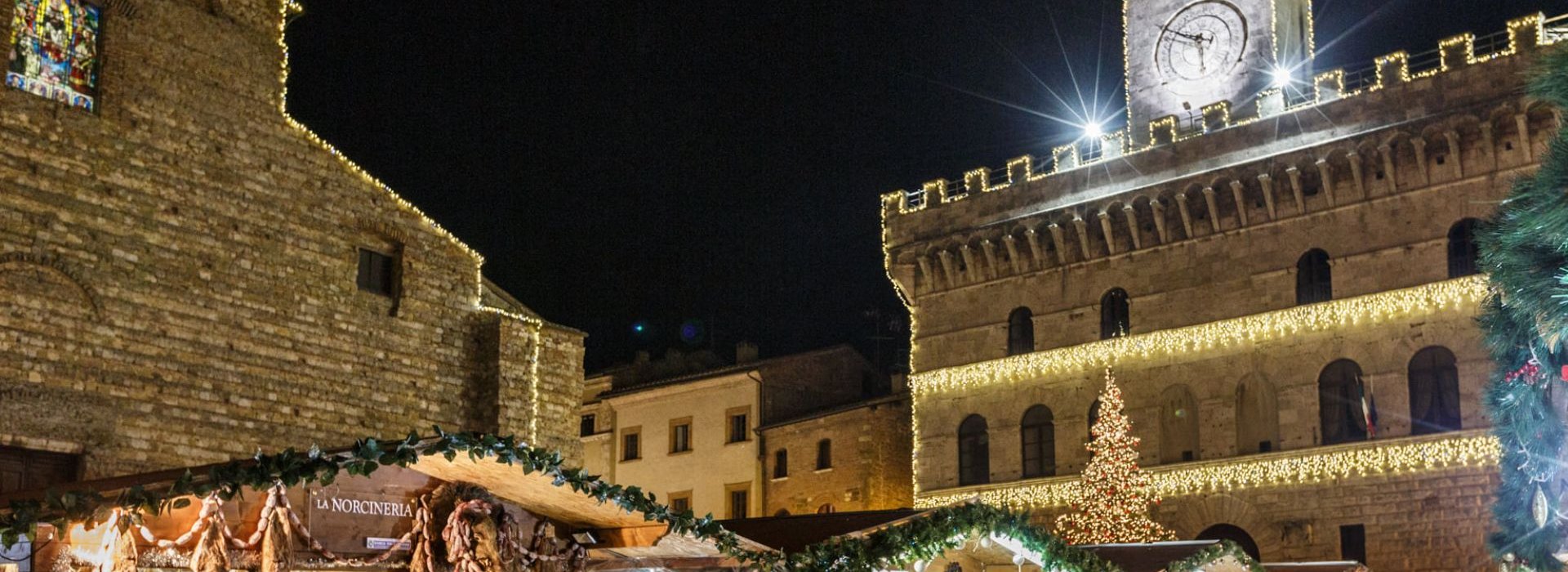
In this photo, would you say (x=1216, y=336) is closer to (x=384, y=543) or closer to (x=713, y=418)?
(x=713, y=418)

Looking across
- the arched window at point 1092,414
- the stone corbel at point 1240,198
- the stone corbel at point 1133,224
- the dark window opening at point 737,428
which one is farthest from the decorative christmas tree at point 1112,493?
the dark window opening at point 737,428

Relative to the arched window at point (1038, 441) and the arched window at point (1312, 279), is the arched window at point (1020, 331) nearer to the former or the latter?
the arched window at point (1038, 441)

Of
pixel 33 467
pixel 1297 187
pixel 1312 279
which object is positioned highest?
pixel 1297 187

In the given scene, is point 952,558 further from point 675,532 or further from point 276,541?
point 276,541

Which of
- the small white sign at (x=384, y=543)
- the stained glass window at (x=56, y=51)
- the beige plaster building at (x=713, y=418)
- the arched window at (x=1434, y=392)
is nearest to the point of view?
the small white sign at (x=384, y=543)

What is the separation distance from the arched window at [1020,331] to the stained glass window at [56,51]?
17.4 metres

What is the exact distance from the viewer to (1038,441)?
28.5 m

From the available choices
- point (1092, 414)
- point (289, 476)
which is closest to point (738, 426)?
point (1092, 414)

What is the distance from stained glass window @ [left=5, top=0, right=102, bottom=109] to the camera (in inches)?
674

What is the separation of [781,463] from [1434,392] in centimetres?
1546

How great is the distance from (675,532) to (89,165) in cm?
1180

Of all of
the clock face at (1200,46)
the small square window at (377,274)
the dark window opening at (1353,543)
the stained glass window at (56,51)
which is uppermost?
the clock face at (1200,46)

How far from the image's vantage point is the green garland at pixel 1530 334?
558cm

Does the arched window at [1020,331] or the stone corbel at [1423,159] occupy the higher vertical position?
the stone corbel at [1423,159]
